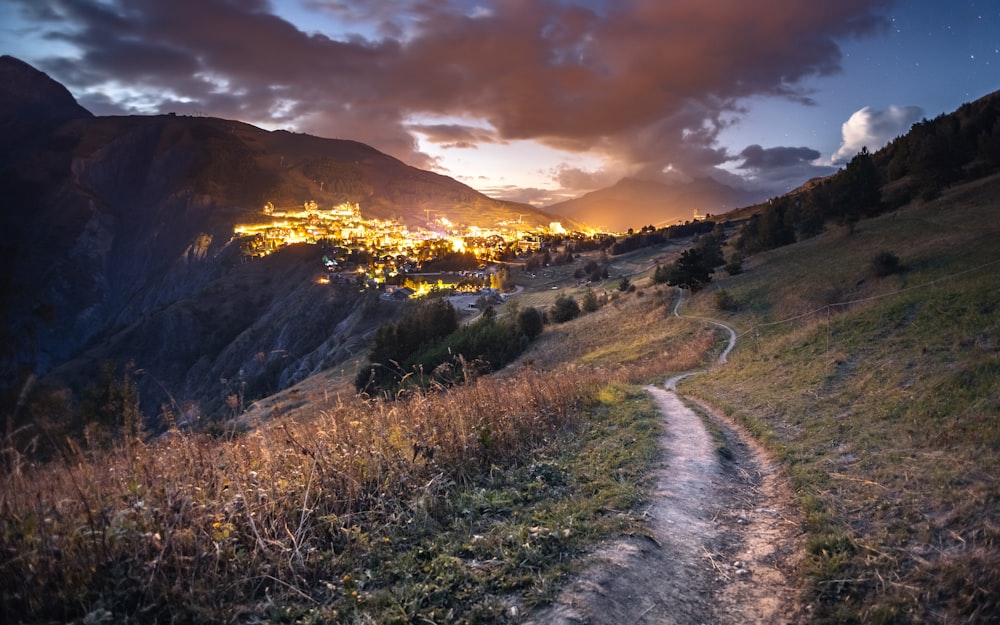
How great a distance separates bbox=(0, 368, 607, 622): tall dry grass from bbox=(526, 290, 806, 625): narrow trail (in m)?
1.87

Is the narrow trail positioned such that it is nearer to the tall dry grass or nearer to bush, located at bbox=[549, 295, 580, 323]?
the tall dry grass

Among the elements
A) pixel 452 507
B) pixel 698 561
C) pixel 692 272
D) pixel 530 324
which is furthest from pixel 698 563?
pixel 530 324

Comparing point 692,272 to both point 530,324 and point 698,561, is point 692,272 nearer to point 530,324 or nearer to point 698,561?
point 530,324

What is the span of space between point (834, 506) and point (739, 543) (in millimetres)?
1524

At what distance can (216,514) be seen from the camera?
4121mm

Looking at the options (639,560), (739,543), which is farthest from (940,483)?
(639,560)

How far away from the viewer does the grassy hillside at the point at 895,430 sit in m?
4.07

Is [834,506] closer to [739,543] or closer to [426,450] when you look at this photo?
[739,543]

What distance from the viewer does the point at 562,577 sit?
4.09 metres

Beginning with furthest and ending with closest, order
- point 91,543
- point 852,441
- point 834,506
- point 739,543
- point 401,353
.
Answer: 1. point 401,353
2. point 852,441
3. point 834,506
4. point 739,543
5. point 91,543

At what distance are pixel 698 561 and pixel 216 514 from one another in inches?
177

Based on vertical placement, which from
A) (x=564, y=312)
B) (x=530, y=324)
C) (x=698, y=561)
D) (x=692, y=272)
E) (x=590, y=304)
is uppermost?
(x=692, y=272)

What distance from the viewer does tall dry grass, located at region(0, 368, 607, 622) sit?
134 inches

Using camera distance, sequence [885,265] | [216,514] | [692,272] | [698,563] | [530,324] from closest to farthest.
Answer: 1. [216,514]
2. [698,563]
3. [885,265]
4. [692,272]
5. [530,324]
